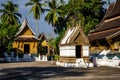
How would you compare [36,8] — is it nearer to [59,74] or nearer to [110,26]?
[110,26]

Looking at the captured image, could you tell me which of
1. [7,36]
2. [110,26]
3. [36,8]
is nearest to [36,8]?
[36,8]

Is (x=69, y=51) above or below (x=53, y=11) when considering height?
below

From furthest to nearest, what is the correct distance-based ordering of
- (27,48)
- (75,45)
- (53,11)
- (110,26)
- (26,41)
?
(53,11) < (27,48) < (26,41) < (110,26) < (75,45)

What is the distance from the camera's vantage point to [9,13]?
70.2 metres

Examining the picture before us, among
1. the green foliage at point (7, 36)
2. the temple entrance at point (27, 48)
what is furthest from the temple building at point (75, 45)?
the green foliage at point (7, 36)

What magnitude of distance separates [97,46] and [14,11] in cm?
3316

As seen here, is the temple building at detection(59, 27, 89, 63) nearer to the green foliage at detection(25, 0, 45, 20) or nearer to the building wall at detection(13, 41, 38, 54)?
the building wall at detection(13, 41, 38, 54)

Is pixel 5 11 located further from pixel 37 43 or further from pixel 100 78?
pixel 100 78

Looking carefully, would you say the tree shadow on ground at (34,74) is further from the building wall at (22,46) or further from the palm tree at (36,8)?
the palm tree at (36,8)

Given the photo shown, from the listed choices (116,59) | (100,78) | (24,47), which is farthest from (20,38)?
(100,78)

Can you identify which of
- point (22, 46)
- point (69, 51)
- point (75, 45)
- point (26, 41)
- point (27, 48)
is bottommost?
point (69, 51)

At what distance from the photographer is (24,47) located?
5281 cm

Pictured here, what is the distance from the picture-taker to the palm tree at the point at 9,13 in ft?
229

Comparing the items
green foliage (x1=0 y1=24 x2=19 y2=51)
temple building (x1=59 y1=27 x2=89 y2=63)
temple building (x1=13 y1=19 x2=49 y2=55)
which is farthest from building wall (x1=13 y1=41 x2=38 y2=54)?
temple building (x1=59 y1=27 x2=89 y2=63)
